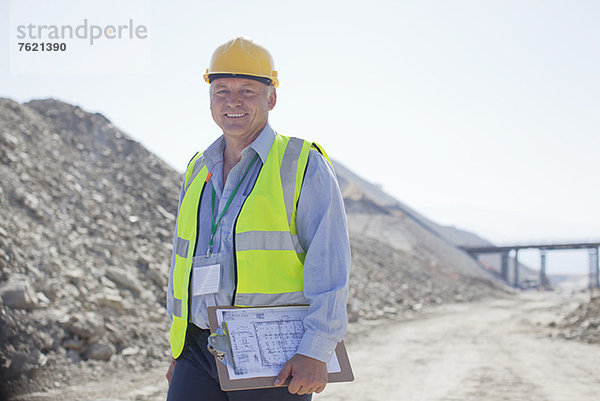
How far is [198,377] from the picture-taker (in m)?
1.95

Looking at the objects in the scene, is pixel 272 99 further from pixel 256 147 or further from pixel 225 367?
pixel 225 367

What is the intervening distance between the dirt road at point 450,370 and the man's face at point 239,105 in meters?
4.39

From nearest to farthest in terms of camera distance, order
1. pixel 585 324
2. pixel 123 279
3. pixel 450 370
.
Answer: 1. pixel 450 370
2. pixel 123 279
3. pixel 585 324

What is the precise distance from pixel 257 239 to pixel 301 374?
47 centimetres

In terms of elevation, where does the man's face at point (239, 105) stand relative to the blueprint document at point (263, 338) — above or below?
above

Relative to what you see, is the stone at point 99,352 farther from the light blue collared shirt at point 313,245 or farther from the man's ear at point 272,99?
the man's ear at point 272,99

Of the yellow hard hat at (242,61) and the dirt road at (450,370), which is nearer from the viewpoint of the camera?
the yellow hard hat at (242,61)

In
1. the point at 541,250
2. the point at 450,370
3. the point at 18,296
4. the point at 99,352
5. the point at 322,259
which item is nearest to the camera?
the point at 322,259

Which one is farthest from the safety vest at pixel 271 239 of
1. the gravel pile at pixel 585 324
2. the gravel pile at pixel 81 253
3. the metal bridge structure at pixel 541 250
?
the metal bridge structure at pixel 541 250

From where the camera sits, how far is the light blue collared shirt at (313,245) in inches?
69.0

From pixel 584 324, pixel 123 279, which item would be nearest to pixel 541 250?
pixel 584 324

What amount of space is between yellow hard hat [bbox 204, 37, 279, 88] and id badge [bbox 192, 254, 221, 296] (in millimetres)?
681

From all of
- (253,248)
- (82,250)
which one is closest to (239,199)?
(253,248)

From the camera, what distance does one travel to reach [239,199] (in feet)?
6.46
